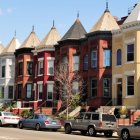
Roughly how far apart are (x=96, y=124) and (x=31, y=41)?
2943 centimetres

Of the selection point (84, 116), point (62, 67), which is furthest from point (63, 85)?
point (84, 116)

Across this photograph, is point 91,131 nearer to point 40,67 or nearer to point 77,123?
point 77,123

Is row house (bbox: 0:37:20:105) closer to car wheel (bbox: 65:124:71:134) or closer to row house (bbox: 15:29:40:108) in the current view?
row house (bbox: 15:29:40:108)

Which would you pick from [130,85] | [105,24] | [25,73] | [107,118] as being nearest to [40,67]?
[25,73]

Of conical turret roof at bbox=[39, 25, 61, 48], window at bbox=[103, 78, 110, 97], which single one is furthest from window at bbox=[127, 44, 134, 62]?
conical turret roof at bbox=[39, 25, 61, 48]

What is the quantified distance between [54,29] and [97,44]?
11.8 metres

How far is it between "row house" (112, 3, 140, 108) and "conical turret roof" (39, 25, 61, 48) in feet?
37.9

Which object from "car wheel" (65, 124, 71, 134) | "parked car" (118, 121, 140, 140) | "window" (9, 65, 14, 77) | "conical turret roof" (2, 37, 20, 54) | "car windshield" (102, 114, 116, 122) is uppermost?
"conical turret roof" (2, 37, 20, 54)

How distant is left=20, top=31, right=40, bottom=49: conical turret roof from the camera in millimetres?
54688

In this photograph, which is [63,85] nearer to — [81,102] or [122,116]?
[81,102]

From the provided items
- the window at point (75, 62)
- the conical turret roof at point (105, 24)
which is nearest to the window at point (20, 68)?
the window at point (75, 62)

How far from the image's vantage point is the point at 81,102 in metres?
43.9

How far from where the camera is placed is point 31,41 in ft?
182

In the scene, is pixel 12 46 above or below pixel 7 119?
above
